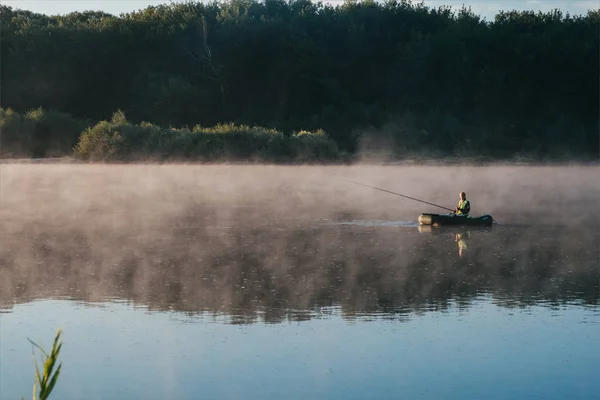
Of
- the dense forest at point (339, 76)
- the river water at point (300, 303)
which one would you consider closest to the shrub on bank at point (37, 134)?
the dense forest at point (339, 76)

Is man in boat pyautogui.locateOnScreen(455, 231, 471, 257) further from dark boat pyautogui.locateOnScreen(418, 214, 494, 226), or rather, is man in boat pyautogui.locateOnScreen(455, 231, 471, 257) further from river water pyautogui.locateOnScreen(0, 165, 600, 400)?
dark boat pyautogui.locateOnScreen(418, 214, 494, 226)

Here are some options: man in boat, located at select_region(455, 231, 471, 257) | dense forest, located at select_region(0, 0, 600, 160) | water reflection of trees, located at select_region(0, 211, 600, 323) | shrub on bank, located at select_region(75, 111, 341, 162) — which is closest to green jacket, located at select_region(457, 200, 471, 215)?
man in boat, located at select_region(455, 231, 471, 257)

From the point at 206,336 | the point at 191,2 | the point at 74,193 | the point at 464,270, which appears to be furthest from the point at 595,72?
the point at 206,336

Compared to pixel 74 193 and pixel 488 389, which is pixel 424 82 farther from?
pixel 488 389

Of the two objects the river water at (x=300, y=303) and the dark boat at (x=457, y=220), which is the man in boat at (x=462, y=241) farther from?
the dark boat at (x=457, y=220)

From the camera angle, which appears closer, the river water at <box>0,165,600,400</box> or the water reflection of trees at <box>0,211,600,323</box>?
the river water at <box>0,165,600,400</box>

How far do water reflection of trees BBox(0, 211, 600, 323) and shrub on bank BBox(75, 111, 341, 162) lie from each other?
102 feet

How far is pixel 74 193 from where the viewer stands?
38875mm

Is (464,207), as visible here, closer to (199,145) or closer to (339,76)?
(199,145)

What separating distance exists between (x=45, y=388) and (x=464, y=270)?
13.9m

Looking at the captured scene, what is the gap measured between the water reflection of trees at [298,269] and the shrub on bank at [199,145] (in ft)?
102

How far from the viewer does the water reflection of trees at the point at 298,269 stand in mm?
14875

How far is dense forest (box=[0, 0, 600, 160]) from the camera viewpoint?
65.6 m

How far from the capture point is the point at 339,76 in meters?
71.9
